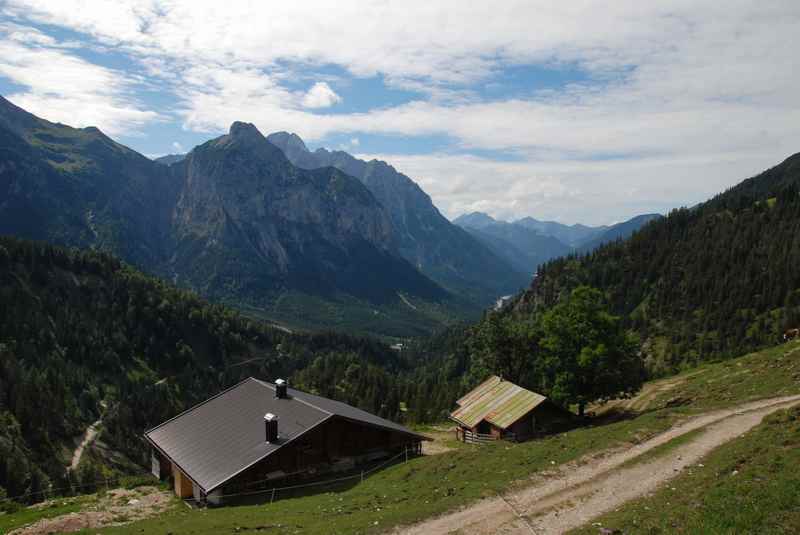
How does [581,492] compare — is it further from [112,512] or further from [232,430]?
[112,512]

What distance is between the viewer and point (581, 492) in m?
25.9

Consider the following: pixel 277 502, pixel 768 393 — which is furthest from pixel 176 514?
pixel 768 393

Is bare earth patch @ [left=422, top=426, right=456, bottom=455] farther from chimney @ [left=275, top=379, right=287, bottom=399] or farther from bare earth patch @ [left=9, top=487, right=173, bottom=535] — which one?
bare earth patch @ [left=9, top=487, right=173, bottom=535]

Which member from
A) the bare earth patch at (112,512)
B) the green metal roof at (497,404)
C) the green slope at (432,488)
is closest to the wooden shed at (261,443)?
the bare earth patch at (112,512)

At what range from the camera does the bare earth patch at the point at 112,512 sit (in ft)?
103

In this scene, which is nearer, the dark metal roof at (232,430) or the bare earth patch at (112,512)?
the bare earth patch at (112,512)

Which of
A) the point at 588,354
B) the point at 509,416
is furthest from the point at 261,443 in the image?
the point at 588,354

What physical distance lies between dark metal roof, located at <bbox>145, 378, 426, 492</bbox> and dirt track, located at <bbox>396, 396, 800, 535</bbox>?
1794cm

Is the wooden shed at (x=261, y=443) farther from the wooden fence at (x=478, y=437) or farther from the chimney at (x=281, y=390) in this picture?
the wooden fence at (x=478, y=437)

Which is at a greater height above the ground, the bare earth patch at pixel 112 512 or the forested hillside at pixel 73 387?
the bare earth patch at pixel 112 512

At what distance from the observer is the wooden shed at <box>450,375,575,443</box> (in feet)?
161

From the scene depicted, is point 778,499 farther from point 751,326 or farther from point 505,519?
point 751,326

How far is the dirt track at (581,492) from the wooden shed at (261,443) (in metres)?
18.0

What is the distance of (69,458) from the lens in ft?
378
